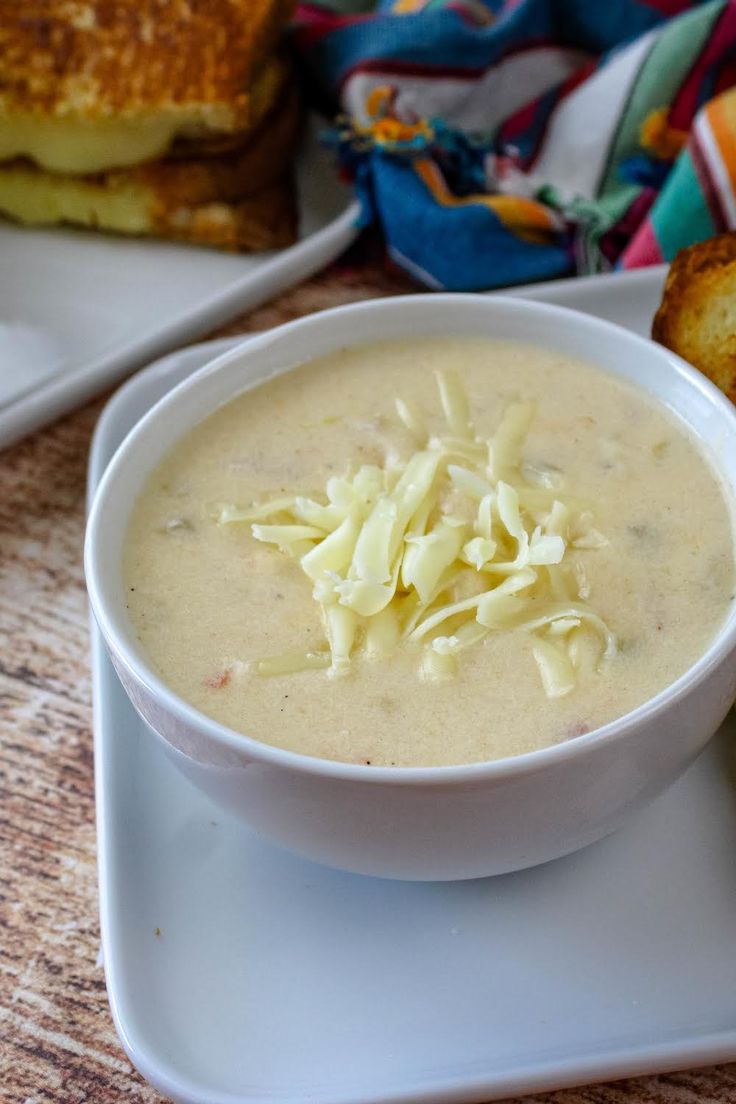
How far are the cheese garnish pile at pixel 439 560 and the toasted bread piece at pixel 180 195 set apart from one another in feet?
3.23

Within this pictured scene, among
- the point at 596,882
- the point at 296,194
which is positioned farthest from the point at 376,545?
the point at 296,194

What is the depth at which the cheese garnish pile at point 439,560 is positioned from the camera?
3.80ft

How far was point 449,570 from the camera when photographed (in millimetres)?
1204

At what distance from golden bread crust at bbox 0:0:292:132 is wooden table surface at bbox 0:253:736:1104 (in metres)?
0.50

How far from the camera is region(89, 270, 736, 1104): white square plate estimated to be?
109cm

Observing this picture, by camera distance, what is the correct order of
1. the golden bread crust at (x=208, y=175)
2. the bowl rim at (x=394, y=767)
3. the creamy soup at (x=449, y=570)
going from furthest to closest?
the golden bread crust at (x=208, y=175)
the creamy soup at (x=449, y=570)
the bowl rim at (x=394, y=767)

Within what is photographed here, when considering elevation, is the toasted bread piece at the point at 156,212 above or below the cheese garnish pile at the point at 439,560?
below

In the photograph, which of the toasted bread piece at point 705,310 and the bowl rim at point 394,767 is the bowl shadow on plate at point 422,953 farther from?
Answer: the toasted bread piece at point 705,310

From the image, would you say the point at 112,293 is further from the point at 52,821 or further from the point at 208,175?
the point at 52,821

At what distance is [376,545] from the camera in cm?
120

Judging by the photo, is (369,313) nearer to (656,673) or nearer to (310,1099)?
(656,673)

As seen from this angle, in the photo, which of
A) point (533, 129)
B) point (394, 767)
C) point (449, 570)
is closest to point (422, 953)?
point (394, 767)

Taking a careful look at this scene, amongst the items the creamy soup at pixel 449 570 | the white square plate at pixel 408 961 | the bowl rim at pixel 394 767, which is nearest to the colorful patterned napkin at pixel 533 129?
the creamy soup at pixel 449 570

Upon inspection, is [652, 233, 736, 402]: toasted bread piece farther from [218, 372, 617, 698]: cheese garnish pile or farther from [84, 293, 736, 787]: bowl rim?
[218, 372, 617, 698]: cheese garnish pile
